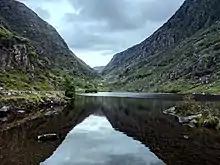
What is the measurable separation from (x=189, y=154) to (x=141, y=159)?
7.76 metres

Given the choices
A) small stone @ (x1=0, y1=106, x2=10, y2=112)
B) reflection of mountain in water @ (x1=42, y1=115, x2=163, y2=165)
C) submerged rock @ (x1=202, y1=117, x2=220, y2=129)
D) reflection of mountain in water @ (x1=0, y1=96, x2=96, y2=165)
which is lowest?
reflection of mountain in water @ (x1=42, y1=115, x2=163, y2=165)

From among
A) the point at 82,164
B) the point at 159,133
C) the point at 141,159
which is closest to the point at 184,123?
the point at 159,133

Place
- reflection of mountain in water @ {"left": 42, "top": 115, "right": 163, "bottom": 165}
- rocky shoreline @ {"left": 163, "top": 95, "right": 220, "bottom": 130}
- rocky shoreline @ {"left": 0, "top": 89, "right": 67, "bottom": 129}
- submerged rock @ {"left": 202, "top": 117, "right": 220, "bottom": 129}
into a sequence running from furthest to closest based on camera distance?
rocky shoreline @ {"left": 0, "top": 89, "right": 67, "bottom": 129}, rocky shoreline @ {"left": 163, "top": 95, "right": 220, "bottom": 130}, submerged rock @ {"left": 202, "top": 117, "right": 220, "bottom": 129}, reflection of mountain in water @ {"left": 42, "top": 115, "right": 163, "bottom": 165}

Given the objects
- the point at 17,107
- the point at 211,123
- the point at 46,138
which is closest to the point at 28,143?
the point at 46,138

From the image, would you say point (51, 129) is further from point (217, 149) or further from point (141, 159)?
point (217, 149)

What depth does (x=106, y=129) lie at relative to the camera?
282ft

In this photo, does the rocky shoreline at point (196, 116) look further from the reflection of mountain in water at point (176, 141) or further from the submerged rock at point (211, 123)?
the reflection of mountain in water at point (176, 141)

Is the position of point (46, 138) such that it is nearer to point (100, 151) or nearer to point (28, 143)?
point (28, 143)

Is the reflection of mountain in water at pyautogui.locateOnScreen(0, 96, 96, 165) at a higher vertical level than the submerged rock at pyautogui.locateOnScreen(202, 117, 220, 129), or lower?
lower

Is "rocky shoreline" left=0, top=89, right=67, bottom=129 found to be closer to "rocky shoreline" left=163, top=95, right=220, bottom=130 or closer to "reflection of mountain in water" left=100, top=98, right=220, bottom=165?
"reflection of mountain in water" left=100, top=98, right=220, bottom=165

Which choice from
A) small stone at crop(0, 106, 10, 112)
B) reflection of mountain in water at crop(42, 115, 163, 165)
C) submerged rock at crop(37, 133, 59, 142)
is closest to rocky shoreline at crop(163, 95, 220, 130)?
reflection of mountain in water at crop(42, 115, 163, 165)

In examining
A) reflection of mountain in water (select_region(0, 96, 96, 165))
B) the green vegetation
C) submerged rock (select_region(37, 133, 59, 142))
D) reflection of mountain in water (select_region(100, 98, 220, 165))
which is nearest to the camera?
reflection of mountain in water (select_region(0, 96, 96, 165))

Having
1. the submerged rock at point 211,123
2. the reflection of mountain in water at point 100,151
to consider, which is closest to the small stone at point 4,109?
the reflection of mountain in water at point 100,151

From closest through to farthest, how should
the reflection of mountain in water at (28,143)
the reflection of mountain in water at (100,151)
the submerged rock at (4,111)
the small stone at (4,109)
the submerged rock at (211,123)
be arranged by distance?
the reflection of mountain in water at (28,143) → the reflection of mountain in water at (100,151) → the submerged rock at (211,123) → the submerged rock at (4,111) → the small stone at (4,109)
